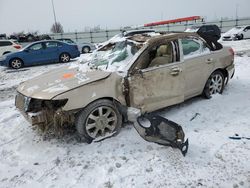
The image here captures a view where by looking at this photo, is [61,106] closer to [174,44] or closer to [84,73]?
[84,73]

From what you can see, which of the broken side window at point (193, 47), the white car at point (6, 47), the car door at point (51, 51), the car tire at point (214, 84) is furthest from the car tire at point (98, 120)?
the white car at point (6, 47)

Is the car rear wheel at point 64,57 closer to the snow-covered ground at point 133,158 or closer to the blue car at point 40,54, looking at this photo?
the blue car at point 40,54

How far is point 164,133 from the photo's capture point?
350 centimetres

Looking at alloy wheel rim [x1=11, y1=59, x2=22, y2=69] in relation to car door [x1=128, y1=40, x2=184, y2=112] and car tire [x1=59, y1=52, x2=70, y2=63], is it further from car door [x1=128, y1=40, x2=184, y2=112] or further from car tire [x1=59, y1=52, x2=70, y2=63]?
car door [x1=128, y1=40, x2=184, y2=112]

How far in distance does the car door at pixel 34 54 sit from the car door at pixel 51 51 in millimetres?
212

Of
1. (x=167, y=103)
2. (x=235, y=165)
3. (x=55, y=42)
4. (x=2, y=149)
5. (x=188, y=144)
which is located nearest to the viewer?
(x=235, y=165)

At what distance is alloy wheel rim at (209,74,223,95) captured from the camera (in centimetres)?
515

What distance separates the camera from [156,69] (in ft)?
13.3

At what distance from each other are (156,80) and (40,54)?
10012mm

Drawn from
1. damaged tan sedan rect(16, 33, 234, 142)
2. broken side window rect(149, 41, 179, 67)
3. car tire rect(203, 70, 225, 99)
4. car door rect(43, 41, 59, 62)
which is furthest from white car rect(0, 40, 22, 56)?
car tire rect(203, 70, 225, 99)

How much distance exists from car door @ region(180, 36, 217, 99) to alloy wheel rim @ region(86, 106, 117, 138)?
1599 millimetres

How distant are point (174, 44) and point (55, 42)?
33.3 ft

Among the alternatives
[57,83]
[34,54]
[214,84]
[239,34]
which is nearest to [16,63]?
[34,54]

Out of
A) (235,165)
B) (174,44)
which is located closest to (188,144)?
(235,165)
